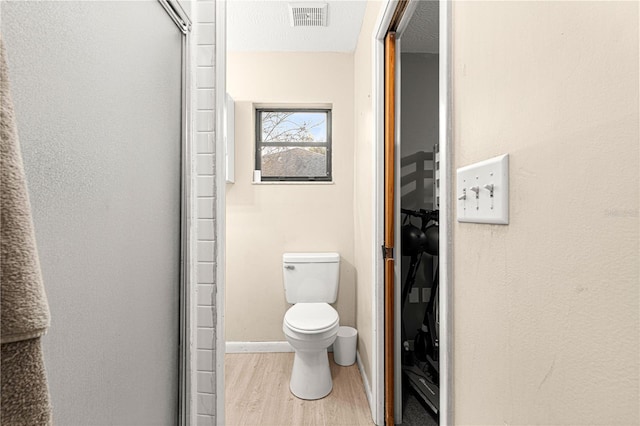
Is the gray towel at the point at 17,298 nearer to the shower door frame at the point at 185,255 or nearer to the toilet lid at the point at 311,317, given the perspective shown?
the shower door frame at the point at 185,255

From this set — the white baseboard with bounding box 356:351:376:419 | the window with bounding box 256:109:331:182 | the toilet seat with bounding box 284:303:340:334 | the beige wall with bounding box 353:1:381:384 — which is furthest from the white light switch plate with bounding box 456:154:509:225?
the window with bounding box 256:109:331:182

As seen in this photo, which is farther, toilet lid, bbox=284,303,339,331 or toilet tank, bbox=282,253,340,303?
toilet tank, bbox=282,253,340,303

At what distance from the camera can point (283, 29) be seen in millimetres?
2377

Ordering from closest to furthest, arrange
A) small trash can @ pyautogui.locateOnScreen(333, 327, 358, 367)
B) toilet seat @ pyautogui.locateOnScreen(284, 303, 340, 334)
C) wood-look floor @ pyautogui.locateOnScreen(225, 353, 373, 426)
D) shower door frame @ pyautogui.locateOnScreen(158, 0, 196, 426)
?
shower door frame @ pyautogui.locateOnScreen(158, 0, 196, 426)
wood-look floor @ pyautogui.locateOnScreen(225, 353, 373, 426)
toilet seat @ pyautogui.locateOnScreen(284, 303, 340, 334)
small trash can @ pyautogui.locateOnScreen(333, 327, 358, 367)

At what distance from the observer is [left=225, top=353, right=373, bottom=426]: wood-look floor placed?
5.98 feet

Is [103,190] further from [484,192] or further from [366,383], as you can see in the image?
[366,383]

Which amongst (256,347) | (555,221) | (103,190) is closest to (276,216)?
(256,347)

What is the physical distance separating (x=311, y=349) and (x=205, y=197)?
3.90 feet

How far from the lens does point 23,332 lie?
1.13 feet

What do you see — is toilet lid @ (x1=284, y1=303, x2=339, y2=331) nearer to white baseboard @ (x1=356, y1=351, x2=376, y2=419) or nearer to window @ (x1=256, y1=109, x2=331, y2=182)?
white baseboard @ (x1=356, y1=351, x2=376, y2=419)

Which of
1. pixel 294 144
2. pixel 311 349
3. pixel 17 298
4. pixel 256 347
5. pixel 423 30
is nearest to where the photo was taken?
pixel 17 298

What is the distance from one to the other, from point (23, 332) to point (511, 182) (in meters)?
0.70

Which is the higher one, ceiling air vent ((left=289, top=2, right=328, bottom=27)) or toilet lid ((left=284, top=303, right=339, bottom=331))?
ceiling air vent ((left=289, top=2, right=328, bottom=27))

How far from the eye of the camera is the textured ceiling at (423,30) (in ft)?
6.92
